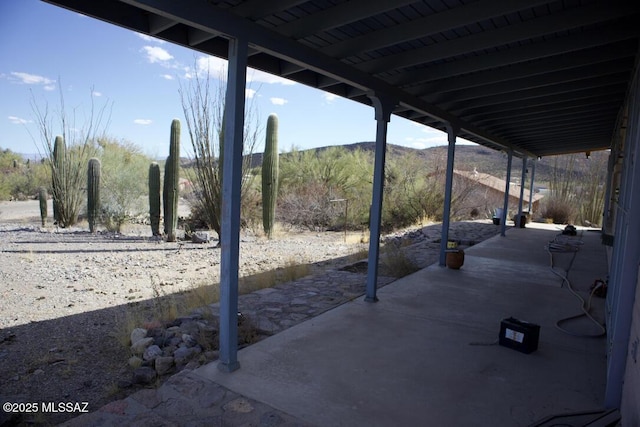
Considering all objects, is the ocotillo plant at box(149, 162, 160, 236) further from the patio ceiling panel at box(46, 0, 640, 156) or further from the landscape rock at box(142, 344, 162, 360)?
the landscape rock at box(142, 344, 162, 360)

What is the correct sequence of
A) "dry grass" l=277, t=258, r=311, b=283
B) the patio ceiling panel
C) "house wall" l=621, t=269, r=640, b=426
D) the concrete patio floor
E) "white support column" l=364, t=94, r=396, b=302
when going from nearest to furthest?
"house wall" l=621, t=269, r=640, b=426 → the concrete patio floor → the patio ceiling panel → "white support column" l=364, t=94, r=396, b=302 → "dry grass" l=277, t=258, r=311, b=283

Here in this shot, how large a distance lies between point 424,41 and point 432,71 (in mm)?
781

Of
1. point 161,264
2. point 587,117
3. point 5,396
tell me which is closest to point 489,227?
point 587,117

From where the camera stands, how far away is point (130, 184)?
Answer: 50.2ft

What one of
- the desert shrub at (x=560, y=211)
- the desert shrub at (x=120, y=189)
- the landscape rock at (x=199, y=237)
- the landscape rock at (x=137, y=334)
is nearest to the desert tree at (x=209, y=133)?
the landscape rock at (x=199, y=237)

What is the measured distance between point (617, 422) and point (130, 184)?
52.6 ft

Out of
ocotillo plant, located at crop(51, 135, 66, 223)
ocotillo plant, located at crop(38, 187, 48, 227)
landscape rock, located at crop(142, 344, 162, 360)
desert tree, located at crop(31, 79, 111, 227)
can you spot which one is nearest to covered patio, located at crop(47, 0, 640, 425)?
landscape rock, located at crop(142, 344, 162, 360)

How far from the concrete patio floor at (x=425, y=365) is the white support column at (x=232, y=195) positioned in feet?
0.91

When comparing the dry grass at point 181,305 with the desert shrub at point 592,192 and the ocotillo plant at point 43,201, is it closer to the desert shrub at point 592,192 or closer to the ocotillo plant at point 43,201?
the ocotillo plant at point 43,201

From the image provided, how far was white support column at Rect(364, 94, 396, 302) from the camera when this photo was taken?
4.60 m

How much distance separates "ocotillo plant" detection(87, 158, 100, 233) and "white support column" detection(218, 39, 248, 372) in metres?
11.3

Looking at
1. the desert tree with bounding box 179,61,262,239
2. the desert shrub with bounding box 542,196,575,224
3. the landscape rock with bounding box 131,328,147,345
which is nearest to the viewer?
the landscape rock with bounding box 131,328,147,345

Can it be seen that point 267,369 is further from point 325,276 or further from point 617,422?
point 325,276

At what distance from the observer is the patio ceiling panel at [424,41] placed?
9.26ft
